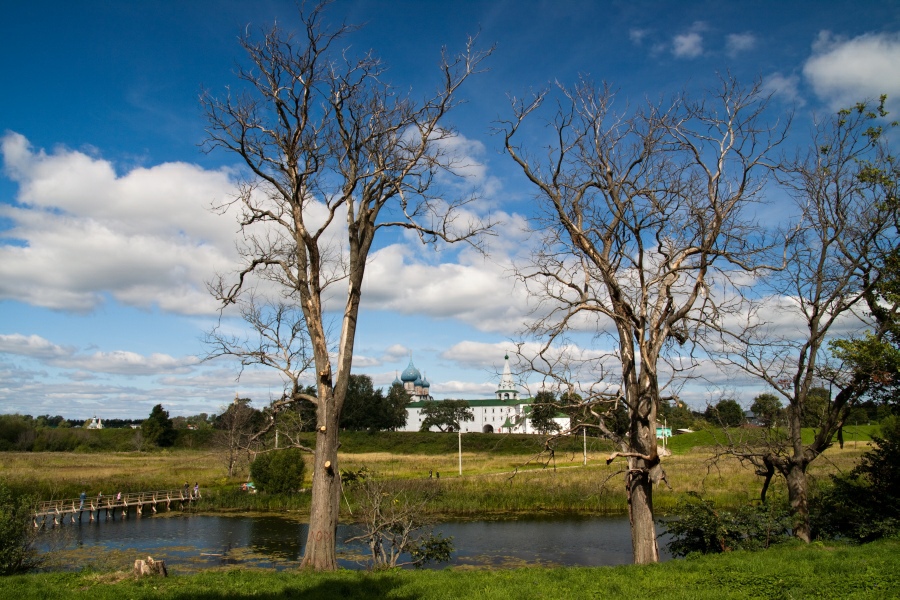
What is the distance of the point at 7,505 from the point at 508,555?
1274cm

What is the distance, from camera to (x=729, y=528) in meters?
11.8

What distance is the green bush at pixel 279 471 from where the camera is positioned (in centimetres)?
3275

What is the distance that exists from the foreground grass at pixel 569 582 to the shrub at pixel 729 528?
185cm

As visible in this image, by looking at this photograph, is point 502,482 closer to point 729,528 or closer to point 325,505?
point 729,528

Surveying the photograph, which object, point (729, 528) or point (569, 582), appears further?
point (729, 528)

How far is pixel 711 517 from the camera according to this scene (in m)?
12.0

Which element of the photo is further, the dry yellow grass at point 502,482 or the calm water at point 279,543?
the dry yellow grass at point 502,482

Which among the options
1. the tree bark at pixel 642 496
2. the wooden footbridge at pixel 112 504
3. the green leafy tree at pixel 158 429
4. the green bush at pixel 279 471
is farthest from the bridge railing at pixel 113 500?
the green leafy tree at pixel 158 429

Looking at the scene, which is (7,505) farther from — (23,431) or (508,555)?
(23,431)

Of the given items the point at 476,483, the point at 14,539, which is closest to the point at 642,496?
the point at 14,539

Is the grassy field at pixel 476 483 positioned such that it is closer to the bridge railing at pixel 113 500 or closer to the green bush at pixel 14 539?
the bridge railing at pixel 113 500

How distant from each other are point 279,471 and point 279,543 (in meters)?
11.8

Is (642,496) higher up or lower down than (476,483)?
higher up

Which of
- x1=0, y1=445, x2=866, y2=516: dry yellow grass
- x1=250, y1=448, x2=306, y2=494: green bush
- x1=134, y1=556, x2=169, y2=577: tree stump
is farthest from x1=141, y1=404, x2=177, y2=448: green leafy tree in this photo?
x1=134, y1=556, x2=169, y2=577: tree stump
